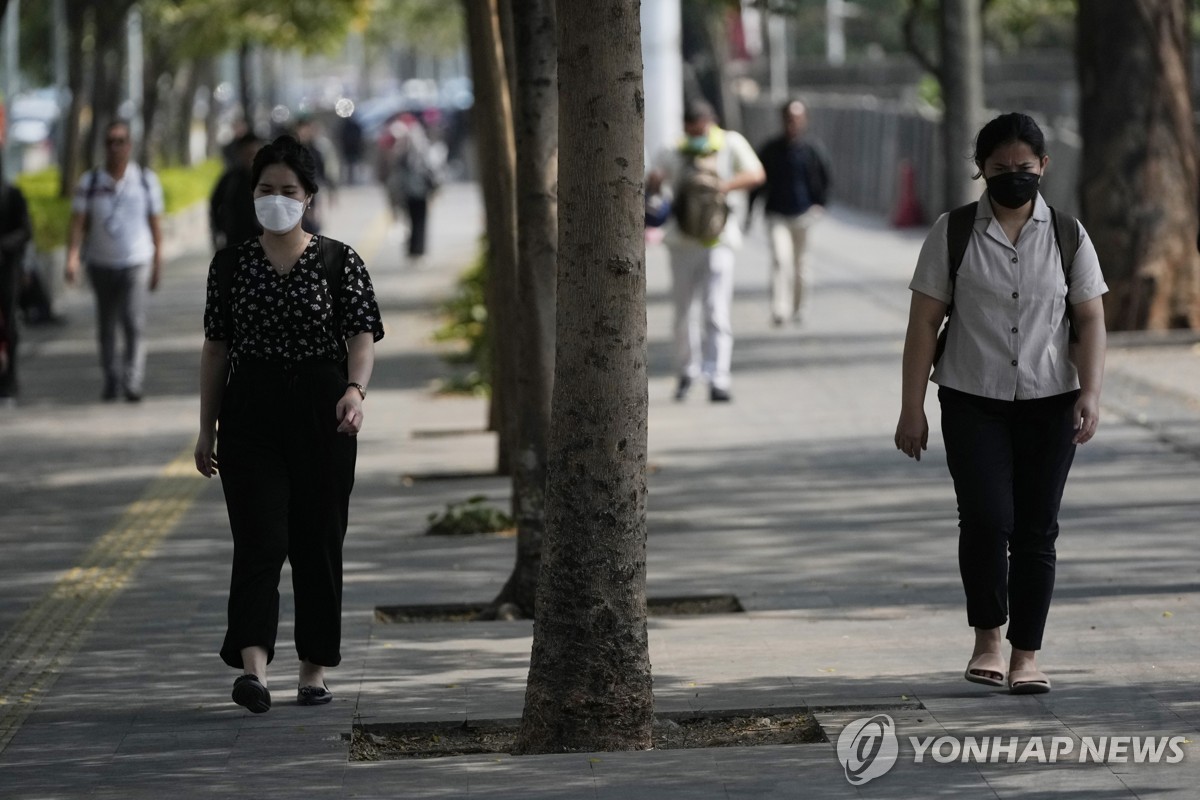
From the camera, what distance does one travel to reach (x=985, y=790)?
17.4 ft

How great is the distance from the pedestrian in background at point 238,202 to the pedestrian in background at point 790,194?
4692 millimetres

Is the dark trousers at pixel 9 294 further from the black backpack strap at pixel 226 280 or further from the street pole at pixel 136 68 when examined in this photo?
the street pole at pixel 136 68

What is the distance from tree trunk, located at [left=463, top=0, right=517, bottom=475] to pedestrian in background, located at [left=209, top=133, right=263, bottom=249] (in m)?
3.83

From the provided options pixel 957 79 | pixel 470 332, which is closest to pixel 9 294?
pixel 470 332

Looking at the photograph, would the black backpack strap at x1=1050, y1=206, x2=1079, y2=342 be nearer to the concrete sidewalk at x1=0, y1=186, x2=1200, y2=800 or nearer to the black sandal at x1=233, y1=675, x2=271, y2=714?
the concrete sidewalk at x1=0, y1=186, x2=1200, y2=800

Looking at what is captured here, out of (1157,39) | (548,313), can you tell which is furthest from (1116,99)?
(548,313)

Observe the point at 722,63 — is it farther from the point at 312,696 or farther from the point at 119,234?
the point at 312,696

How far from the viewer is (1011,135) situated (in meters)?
6.40

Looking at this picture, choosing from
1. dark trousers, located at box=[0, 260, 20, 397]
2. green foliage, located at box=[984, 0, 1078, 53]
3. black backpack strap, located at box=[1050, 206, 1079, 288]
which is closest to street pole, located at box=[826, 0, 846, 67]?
green foliage, located at box=[984, 0, 1078, 53]

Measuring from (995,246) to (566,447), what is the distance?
1377mm

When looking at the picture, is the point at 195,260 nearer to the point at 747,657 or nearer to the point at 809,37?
the point at 747,657

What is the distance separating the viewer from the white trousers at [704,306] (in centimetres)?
1398

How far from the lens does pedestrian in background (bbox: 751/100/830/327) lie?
719 inches

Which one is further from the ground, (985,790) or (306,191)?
(306,191)
